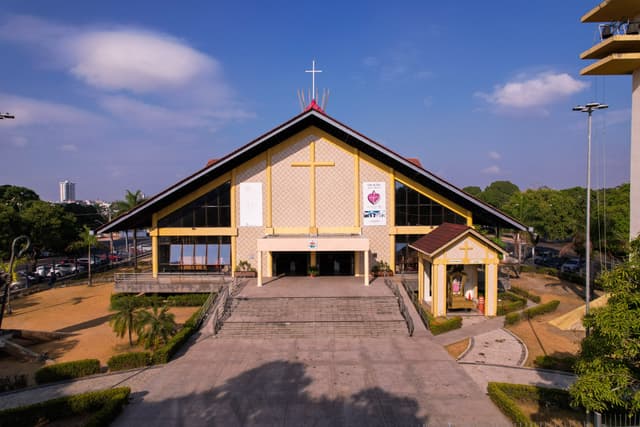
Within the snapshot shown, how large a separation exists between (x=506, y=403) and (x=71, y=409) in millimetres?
14484

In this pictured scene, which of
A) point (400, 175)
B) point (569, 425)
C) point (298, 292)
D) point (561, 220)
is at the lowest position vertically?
point (569, 425)

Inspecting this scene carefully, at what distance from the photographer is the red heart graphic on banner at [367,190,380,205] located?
29391 mm

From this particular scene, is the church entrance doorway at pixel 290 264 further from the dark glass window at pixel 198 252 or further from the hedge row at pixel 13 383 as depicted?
the hedge row at pixel 13 383

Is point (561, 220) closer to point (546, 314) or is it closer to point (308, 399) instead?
point (546, 314)

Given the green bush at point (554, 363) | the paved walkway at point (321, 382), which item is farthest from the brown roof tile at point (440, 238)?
the green bush at point (554, 363)

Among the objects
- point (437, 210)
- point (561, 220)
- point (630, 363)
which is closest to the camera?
point (630, 363)

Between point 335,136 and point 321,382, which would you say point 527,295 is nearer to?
point 335,136

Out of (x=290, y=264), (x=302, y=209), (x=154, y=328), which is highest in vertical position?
(x=302, y=209)

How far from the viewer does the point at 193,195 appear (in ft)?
95.4

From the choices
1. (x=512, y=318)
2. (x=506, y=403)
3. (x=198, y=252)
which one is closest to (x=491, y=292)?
(x=512, y=318)

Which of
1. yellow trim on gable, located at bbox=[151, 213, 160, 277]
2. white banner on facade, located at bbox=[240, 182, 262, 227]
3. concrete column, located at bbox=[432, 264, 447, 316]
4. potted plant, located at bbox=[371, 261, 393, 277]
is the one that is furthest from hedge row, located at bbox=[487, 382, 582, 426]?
yellow trim on gable, located at bbox=[151, 213, 160, 277]

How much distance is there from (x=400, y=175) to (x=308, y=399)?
65.6 feet

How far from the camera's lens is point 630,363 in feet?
30.0

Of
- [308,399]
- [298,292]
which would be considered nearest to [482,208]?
[298,292]
